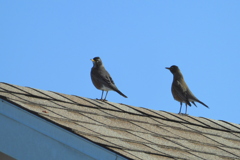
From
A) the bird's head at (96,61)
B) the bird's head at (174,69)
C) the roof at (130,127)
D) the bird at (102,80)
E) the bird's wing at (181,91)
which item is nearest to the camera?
the roof at (130,127)

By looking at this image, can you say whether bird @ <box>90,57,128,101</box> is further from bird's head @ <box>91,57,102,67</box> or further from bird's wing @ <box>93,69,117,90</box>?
bird's head @ <box>91,57,102,67</box>

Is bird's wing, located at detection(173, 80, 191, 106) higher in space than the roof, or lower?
higher

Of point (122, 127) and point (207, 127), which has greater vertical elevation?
point (207, 127)

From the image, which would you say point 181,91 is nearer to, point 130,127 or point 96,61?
point 96,61

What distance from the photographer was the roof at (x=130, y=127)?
3.35 metres

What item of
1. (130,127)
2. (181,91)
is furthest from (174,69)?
(130,127)

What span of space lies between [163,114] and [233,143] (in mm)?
681

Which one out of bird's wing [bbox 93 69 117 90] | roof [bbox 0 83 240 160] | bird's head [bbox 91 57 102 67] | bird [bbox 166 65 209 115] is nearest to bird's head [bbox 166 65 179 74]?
bird [bbox 166 65 209 115]

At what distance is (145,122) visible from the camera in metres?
4.36

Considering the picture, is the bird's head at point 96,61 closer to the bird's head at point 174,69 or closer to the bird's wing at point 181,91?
the bird's wing at point 181,91

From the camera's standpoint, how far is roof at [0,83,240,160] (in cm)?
335

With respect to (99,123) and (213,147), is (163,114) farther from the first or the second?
(99,123)

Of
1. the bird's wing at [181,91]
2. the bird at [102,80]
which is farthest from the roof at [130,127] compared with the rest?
the bird's wing at [181,91]

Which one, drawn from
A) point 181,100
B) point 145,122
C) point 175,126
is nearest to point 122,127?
point 145,122
